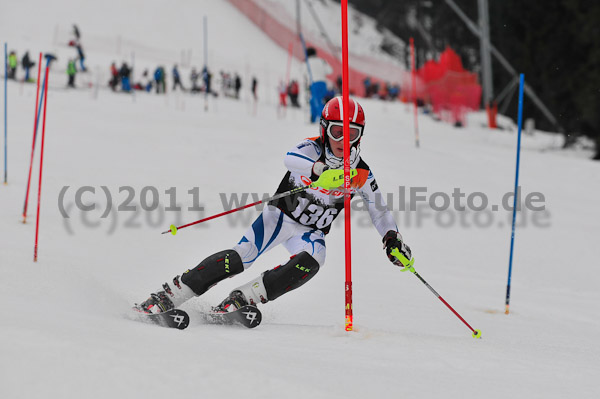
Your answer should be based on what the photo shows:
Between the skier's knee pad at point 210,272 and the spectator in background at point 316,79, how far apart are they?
11323 millimetres

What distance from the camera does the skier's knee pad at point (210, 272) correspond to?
13.2 ft

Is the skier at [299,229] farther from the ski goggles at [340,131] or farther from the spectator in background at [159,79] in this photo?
the spectator in background at [159,79]

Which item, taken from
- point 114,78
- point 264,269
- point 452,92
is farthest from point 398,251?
point 452,92

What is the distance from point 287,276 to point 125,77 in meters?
19.2

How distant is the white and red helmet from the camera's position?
404cm

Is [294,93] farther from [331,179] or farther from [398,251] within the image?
[331,179]

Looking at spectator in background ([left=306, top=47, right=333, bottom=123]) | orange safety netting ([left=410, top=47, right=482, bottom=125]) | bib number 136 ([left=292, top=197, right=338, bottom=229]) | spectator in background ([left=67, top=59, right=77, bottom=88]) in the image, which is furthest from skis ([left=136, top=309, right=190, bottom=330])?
orange safety netting ([left=410, top=47, right=482, bottom=125])

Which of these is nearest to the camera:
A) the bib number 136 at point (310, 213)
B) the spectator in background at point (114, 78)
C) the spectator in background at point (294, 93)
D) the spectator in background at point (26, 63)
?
the bib number 136 at point (310, 213)

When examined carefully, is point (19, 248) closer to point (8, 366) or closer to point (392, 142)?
point (8, 366)

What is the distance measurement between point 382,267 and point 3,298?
482 cm

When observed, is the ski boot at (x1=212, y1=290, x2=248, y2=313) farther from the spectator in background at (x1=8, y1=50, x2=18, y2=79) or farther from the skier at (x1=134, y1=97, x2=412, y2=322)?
the spectator in background at (x1=8, y1=50, x2=18, y2=79)

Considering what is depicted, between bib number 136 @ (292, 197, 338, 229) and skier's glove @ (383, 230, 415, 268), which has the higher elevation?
bib number 136 @ (292, 197, 338, 229)

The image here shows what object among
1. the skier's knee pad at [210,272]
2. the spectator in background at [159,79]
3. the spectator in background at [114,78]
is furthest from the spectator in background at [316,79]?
the skier's knee pad at [210,272]

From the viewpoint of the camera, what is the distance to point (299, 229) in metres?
4.44
